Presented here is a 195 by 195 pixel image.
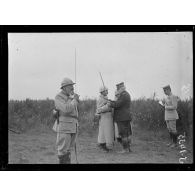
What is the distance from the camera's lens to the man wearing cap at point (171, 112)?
32.5 ft

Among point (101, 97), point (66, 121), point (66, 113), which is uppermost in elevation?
point (101, 97)

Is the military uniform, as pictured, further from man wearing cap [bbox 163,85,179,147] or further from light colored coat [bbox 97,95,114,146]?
man wearing cap [bbox 163,85,179,147]

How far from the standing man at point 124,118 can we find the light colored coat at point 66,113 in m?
0.55

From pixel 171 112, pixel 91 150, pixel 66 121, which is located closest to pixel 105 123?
pixel 91 150

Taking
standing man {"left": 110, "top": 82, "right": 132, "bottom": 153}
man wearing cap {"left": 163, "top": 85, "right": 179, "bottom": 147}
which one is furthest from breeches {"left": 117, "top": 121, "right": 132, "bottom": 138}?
man wearing cap {"left": 163, "top": 85, "right": 179, "bottom": 147}

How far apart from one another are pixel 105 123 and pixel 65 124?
0.56 metres

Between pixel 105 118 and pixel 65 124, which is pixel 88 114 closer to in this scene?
pixel 105 118

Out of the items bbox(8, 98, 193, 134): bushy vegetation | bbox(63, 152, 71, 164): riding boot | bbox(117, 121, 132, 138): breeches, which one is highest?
bbox(8, 98, 193, 134): bushy vegetation

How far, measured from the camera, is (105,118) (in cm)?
993

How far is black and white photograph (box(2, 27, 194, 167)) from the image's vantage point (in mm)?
9875

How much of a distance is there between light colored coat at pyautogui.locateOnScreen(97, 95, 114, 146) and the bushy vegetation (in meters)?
0.09

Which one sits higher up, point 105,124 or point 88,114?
point 88,114

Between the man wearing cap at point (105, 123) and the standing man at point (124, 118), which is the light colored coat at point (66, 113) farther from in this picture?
A: the standing man at point (124, 118)

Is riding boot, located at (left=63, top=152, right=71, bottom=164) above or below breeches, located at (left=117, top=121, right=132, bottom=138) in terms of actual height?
below
